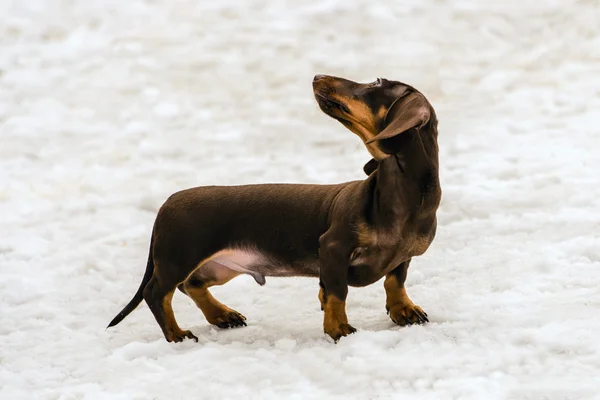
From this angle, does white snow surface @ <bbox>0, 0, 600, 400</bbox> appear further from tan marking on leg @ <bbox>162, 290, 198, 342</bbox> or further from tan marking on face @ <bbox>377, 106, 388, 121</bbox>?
tan marking on face @ <bbox>377, 106, 388, 121</bbox>

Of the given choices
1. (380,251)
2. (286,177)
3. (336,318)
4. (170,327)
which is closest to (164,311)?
(170,327)

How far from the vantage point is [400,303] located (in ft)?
14.1

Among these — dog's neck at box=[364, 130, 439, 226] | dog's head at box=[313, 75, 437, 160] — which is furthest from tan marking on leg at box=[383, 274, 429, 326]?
dog's head at box=[313, 75, 437, 160]

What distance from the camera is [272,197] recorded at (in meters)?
4.26

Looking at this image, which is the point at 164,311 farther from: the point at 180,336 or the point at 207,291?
the point at 207,291

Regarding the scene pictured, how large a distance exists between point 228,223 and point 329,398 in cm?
106

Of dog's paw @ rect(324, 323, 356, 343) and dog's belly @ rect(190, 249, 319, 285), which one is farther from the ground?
dog's belly @ rect(190, 249, 319, 285)

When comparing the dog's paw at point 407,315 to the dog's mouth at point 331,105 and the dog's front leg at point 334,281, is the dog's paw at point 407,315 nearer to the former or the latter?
the dog's front leg at point 334,281

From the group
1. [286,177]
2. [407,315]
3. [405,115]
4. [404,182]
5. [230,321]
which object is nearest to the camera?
[405,115]

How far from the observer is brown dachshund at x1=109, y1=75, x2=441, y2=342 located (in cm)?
392

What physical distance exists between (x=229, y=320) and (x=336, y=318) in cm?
76

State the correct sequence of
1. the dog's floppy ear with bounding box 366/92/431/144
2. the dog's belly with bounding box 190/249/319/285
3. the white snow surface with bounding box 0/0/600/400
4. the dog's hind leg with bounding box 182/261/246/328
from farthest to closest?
the dog's hind leg with bounding box 182/261/246/328 < the dog's belly with bounding box 190/249/319/285 < the white snow surface with bounding box 0/0/600/400 < the dog's floppy ear with bounding box 366/92/431/144

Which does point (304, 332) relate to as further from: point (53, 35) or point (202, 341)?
point (53, 35)

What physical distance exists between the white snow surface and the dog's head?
2.83ft
